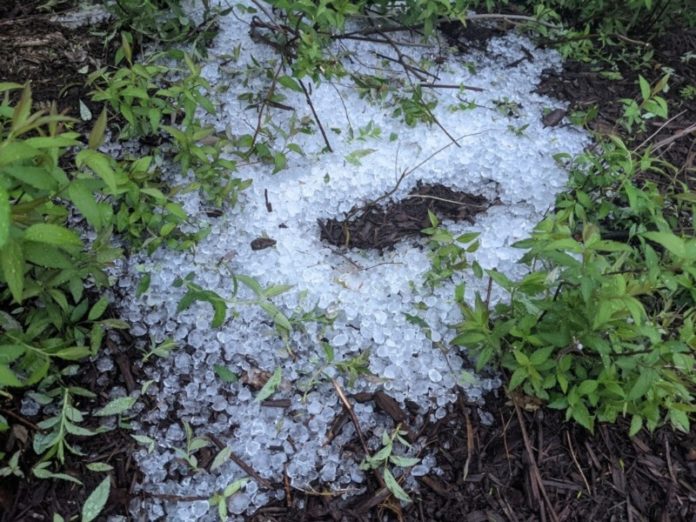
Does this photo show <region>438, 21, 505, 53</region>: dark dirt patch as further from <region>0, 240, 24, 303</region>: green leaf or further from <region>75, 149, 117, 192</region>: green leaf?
<region>0, 240, 24, 303</region>: green leaf

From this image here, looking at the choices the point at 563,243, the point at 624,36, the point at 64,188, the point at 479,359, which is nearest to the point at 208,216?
the point at 64,188

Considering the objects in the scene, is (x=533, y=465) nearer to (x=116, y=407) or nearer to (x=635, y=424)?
(x=635, y=424)

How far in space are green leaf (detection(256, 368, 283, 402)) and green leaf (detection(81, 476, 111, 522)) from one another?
0.49 metres

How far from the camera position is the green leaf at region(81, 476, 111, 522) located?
1574 mm

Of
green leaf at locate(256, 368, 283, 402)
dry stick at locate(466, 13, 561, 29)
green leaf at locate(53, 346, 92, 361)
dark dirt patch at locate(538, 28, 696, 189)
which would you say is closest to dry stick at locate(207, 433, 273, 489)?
green leaf at locate(256, 368, 283, 402)

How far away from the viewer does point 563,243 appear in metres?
1.60

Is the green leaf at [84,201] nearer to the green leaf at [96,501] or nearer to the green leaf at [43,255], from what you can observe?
the green leaf at [43,255]

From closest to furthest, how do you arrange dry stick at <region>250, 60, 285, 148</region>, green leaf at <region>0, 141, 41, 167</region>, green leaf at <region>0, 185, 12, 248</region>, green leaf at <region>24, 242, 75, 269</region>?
1. green leaf at <region>0, 185, 12, 248</region>
2. green leaf at <region>0, 141, 41, 167</region>
3. green leaf at <region>24, 242, 75, 269</region>
4. dry stick at <region>250, 60, 285, 148</region>

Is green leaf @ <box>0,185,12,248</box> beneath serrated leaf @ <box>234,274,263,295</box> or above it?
above

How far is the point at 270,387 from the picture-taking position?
6.14 ft

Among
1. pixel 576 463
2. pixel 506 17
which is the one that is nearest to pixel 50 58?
pixel 506 17

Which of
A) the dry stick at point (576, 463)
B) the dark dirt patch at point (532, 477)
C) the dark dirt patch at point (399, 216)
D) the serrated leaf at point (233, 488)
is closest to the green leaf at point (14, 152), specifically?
the serrated leaf at point (233, 488)

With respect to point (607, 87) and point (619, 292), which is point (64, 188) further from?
point (607, 87)

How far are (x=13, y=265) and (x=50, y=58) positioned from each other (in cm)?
174
